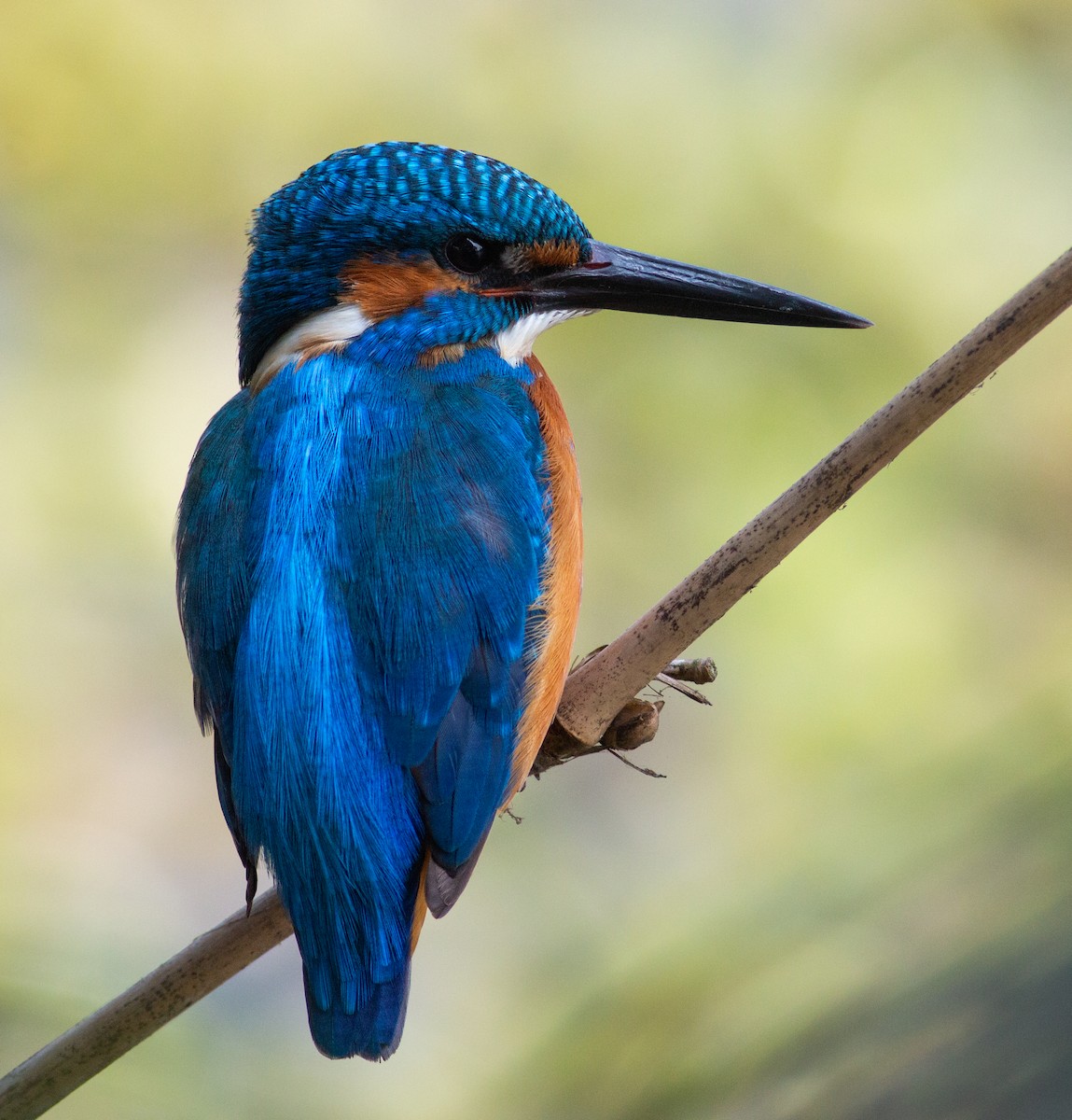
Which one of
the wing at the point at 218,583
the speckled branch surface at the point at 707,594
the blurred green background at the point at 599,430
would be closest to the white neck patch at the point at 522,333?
the wing at the point at 218,583

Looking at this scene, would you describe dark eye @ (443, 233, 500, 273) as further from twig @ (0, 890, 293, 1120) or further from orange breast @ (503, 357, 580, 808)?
twig @ (0, 890, 293, 1120)

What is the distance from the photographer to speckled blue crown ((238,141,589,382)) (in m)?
1.73

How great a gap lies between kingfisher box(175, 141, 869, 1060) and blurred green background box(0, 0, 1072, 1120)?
0.36m

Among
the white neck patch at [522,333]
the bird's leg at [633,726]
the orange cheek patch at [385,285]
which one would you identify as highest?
the orange cheek patch at [385,285]

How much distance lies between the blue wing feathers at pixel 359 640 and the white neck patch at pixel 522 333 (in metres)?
0.15

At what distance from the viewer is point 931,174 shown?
2.72 metres

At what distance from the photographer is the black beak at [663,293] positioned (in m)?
1.83

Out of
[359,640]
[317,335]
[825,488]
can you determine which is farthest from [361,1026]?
[317,335]

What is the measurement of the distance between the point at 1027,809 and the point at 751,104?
1.80m

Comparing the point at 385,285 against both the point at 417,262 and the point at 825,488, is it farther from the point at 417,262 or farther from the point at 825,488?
the point at 825,488

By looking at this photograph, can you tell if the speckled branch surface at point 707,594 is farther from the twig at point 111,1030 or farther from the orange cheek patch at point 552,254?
the orange cheek patch at point 552,254

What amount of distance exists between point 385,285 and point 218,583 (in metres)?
0.44

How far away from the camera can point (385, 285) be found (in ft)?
5.76

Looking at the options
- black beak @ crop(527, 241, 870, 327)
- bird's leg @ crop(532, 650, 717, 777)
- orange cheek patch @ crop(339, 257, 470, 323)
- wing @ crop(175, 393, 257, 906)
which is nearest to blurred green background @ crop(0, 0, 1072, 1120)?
bird's leg @ crop(532, 650, 717, 777)
